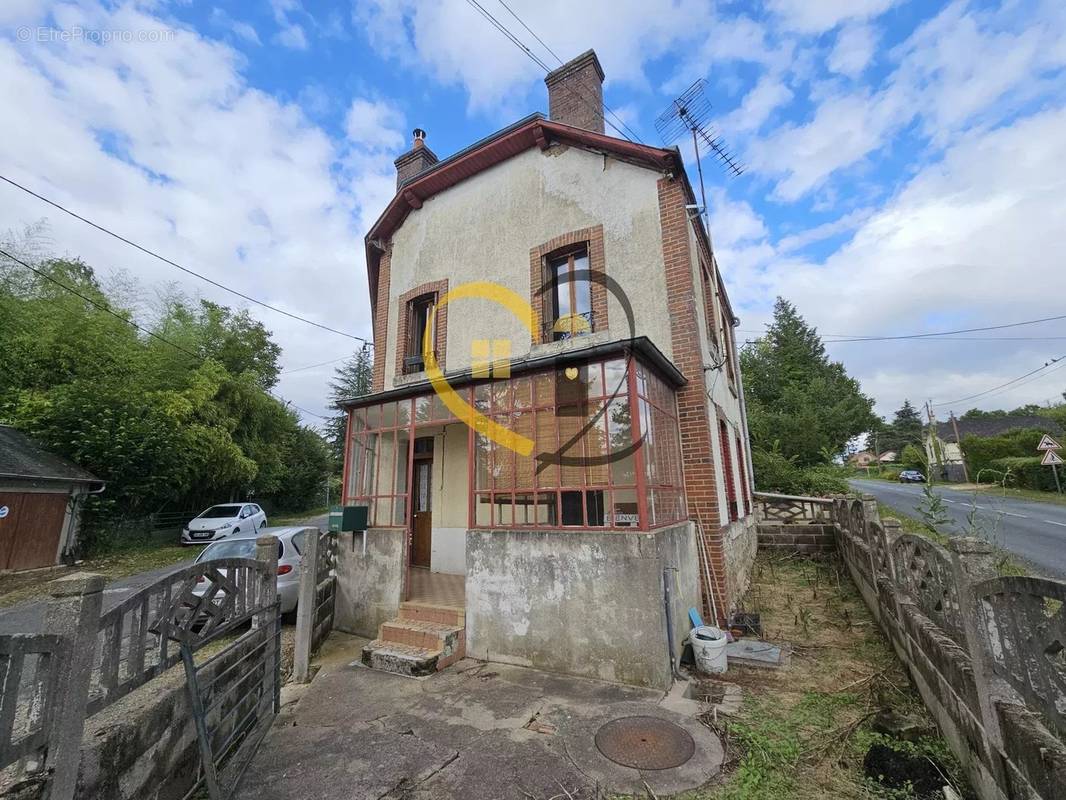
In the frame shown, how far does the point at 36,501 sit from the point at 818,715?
1665 centimetres

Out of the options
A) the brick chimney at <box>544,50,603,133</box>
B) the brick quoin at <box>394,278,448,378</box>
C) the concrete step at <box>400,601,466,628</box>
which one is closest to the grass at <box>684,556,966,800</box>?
the concrete step at <box>400,601,466,628</box>

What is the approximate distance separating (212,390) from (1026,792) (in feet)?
66.4

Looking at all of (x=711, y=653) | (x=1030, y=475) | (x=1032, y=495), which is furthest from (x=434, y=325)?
(x=1030, y=475)

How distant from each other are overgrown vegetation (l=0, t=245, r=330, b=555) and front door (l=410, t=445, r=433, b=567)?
10669 mm

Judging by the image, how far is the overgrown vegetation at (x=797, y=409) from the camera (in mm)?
16469

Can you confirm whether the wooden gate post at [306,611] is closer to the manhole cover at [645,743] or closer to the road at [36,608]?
the road at [36,608]

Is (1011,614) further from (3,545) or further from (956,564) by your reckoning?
(3,545)

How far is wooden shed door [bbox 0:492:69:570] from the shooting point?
10.6 meters

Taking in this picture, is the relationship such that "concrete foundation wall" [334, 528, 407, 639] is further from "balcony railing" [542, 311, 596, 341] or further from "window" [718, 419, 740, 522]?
"window" [718, 419, 740, 522]

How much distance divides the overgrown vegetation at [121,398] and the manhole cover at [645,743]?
1599cm

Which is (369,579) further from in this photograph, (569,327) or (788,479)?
(788,479)

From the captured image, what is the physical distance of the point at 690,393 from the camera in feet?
20.8

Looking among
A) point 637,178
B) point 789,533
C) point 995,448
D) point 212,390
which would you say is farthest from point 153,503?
point 995,448

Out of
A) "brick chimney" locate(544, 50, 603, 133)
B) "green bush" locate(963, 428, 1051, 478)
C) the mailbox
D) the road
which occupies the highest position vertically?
"brick chimney" locate(544, 50, 603, 133)
